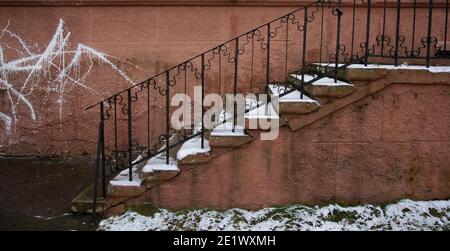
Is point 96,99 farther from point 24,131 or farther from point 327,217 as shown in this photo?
point 327,217

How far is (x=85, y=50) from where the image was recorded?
6.95 meters

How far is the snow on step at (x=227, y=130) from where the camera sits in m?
4.87

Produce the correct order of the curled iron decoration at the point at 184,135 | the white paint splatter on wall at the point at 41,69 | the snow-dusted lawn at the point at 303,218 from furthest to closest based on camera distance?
the white paint splatter on wall at the point at 41,69 < the curled iron decoration at the point at 184,135 < the snow-dusted lawn at the point at 303,218

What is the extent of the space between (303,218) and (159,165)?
1.66 m

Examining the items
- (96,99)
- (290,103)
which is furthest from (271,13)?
(96,99)

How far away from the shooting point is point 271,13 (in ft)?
22.4

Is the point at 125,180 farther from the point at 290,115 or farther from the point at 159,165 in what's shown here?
the point at 290,115

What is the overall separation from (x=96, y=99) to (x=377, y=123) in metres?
4.23

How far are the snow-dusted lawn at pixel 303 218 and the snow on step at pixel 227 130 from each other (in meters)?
0.85

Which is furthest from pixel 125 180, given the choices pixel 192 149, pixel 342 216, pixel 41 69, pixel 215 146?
pixel 41 69

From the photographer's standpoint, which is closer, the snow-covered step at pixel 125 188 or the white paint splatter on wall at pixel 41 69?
the snow-covered step at pixel 125 188

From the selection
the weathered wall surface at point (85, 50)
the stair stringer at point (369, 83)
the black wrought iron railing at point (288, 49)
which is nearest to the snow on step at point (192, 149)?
the stair stringer at point (369, 83)

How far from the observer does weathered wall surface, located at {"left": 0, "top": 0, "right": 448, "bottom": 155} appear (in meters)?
6.83

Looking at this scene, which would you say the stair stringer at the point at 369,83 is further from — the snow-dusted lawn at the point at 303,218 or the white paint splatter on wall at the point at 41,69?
the white paint splatter on wall at the point at 41,69
